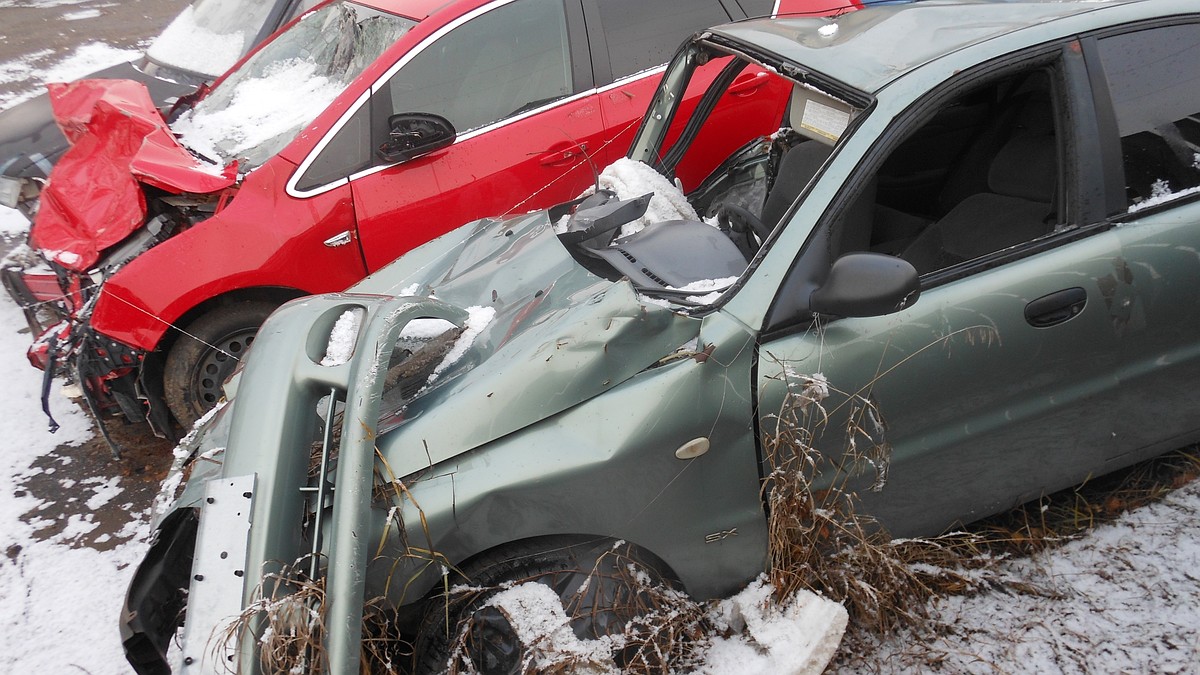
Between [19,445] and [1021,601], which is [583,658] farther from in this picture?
[19,445]

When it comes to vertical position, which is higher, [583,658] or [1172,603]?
[583,658]

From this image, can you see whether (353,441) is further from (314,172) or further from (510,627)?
(314,172)

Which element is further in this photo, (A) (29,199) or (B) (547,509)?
(A) (29,199)

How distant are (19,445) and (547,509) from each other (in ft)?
10.4

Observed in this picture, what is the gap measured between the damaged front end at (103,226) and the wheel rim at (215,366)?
155mm

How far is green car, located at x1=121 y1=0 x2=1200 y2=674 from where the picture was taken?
2047 millimetres

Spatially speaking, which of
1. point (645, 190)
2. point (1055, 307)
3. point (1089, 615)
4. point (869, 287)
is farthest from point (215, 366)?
point (1089, 615)

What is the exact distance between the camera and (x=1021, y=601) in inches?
100

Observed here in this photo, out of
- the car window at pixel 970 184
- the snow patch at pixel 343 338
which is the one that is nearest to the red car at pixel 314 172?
the car window at pixel 970 184

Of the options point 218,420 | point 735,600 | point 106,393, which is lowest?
point 735,600

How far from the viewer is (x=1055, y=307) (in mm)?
2307

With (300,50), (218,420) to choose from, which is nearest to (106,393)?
(218,420)

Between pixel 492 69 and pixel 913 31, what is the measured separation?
6.42 ft

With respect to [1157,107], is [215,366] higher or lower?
lower
